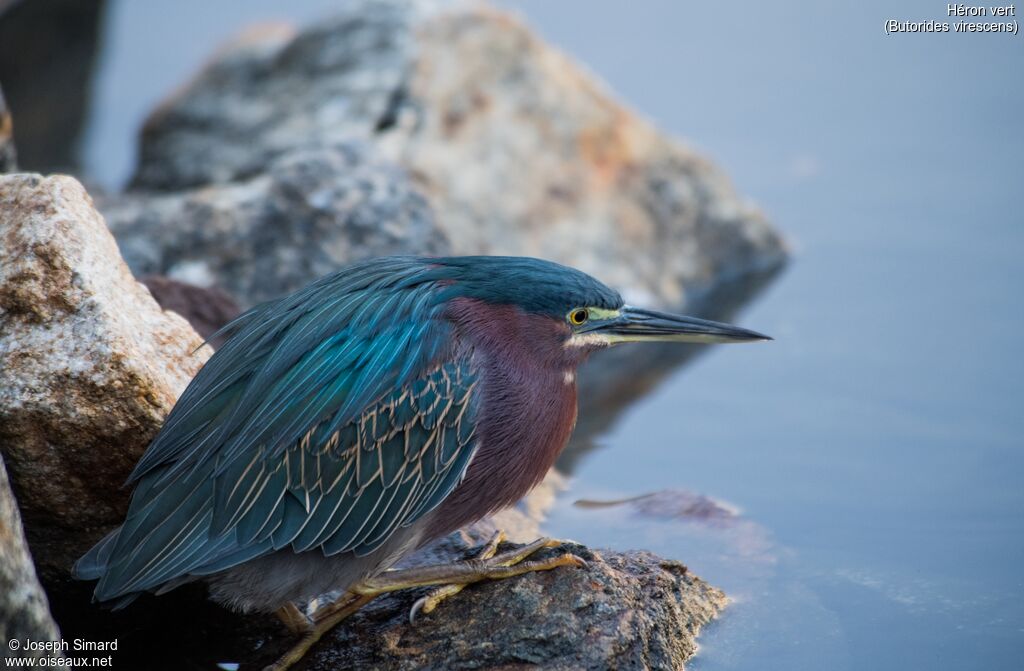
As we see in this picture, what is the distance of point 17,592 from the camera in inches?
128

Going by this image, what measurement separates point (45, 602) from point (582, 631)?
5.40ft

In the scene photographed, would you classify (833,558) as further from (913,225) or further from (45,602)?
(913,225)

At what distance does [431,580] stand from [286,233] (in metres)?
3.08

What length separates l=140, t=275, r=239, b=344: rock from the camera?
5.58 meters

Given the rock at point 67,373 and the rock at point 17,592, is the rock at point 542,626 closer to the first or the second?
the rock at point 67,373

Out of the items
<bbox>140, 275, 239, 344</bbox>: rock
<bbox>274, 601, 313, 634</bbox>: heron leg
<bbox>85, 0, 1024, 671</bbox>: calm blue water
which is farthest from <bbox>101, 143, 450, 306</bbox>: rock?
<bbox>274, 601, 313, 634</bbox>: heron leg

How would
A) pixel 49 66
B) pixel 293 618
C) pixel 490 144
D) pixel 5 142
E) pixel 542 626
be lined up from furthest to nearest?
1. pixel 49 66
2. pixel 490 144
3. pixel 5 142
4. pixel 293 618
5. pixel 542 626

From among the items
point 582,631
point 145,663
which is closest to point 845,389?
point 582,631

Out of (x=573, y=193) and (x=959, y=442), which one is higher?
(x=573, y=193)

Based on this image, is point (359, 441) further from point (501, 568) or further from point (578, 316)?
point (578, 316)

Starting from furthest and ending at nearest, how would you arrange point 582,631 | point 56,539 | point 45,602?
point 56,539
point 582,631
point 45,602

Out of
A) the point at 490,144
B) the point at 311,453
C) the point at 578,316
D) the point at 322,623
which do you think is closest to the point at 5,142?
the point at 311,453

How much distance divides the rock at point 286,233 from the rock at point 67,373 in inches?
89.2

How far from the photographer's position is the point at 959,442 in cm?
649
